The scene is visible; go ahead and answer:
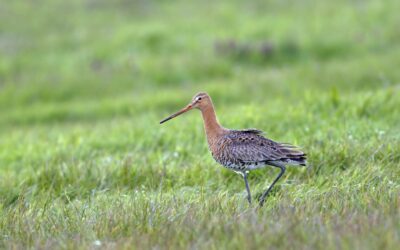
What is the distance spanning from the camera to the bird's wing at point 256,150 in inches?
263

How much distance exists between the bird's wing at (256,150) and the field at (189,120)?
372mm

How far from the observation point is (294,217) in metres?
5.41

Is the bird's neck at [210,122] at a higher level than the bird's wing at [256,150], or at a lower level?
higher

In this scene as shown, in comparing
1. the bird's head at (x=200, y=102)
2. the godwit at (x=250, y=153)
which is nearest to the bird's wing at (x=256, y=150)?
the godwit at (x=250, y=153)

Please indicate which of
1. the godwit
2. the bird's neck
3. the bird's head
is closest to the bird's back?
the godwit

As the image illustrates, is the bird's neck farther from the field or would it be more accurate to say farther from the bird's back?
the field

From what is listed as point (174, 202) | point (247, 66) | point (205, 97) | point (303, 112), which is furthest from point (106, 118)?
point (174, 202)

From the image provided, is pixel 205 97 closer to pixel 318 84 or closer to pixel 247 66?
pixel 318 84

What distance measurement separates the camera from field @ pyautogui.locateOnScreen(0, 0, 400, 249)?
5582 millimetres

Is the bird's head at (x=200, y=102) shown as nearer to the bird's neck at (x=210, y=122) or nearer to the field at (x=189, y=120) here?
the bird's neck at (x=210, y=122)

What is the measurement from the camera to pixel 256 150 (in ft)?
22.2

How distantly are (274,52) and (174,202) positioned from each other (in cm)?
975

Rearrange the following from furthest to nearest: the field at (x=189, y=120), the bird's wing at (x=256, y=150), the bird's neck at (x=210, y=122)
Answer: the bird's neck at (x=210, y=122) → the bird's wing at (x=256, y=150) → the field at (x=189, y=120)

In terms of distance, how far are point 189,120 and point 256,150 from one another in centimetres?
398
